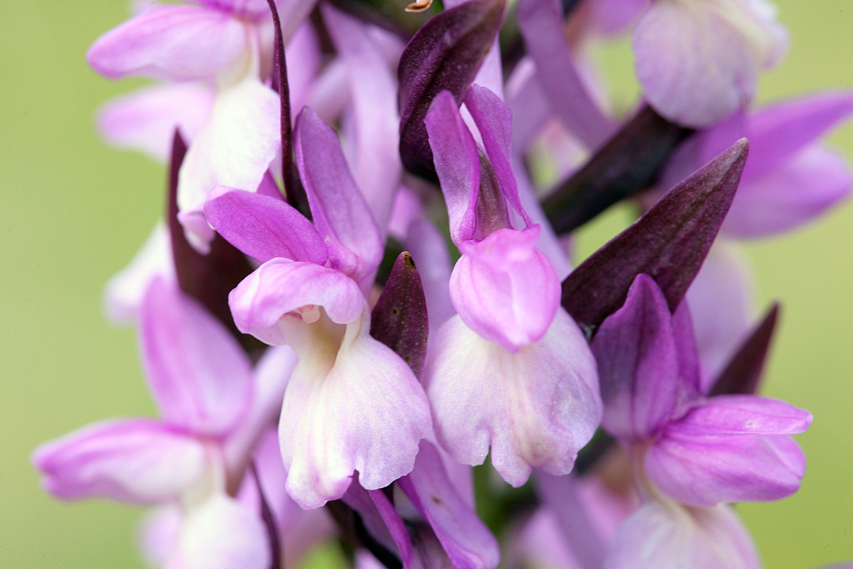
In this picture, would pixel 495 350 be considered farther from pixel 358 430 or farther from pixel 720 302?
pixel 720 302

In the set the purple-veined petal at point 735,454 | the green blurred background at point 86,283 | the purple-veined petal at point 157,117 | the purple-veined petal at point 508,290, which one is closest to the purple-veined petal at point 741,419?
the purple-veined petal at point 735,454

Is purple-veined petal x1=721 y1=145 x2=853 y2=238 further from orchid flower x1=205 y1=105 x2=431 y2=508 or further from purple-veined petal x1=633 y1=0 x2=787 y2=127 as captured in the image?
orchid flower x1=205 y1=105 x2=431 y2=508

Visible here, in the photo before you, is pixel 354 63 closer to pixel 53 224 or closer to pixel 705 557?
pixel 705 557

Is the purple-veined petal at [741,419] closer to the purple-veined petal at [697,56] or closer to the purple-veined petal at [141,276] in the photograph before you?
the purple-veined petal at [697,56]

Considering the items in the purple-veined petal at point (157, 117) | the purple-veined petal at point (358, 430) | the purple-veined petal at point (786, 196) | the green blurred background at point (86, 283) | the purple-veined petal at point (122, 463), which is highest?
the purple-veined petal at point (157, 117)

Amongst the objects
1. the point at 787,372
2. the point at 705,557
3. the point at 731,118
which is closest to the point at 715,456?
the point at 705,557

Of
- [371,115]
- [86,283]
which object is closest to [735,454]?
[371,115]
